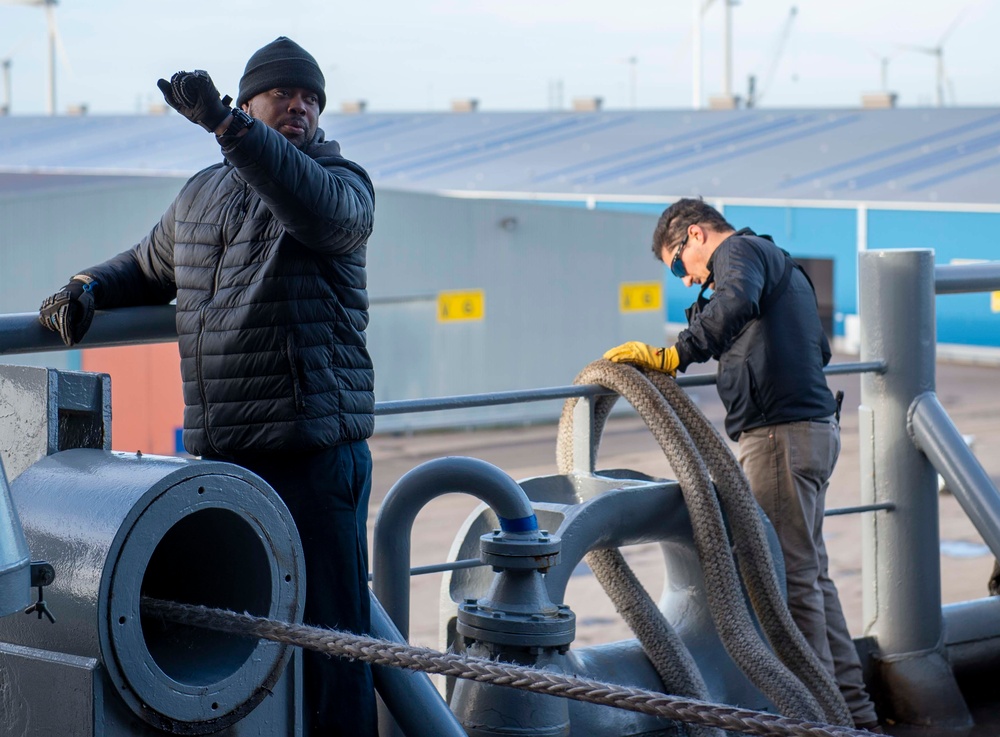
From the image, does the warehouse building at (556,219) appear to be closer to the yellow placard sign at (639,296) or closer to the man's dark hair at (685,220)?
the yellow placard sign at (639,296)

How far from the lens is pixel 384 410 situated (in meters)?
2.57

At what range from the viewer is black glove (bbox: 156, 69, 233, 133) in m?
1.78

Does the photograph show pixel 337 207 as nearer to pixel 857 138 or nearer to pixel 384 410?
pixel 384 410

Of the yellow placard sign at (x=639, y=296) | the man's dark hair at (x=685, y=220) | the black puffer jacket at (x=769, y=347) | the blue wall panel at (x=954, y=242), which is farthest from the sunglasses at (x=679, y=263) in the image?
the blue wall panel at (x=954, y=242)

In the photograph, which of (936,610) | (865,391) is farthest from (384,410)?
(936,610)

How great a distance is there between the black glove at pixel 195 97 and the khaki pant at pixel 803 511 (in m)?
2.04

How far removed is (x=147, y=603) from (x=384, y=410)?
912 mm

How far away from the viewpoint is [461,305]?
15.9 meters

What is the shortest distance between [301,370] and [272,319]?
4.0 inches

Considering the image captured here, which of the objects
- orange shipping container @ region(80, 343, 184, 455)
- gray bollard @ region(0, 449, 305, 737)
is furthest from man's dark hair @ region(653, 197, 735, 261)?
orange shipping container @ region(80, 343, 184, 455)

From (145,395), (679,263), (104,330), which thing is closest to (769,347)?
(679,263)

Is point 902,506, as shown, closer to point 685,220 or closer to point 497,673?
point 685,220

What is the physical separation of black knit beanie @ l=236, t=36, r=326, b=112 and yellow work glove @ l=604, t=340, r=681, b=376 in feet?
3.45

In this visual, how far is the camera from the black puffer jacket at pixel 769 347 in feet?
11.2
